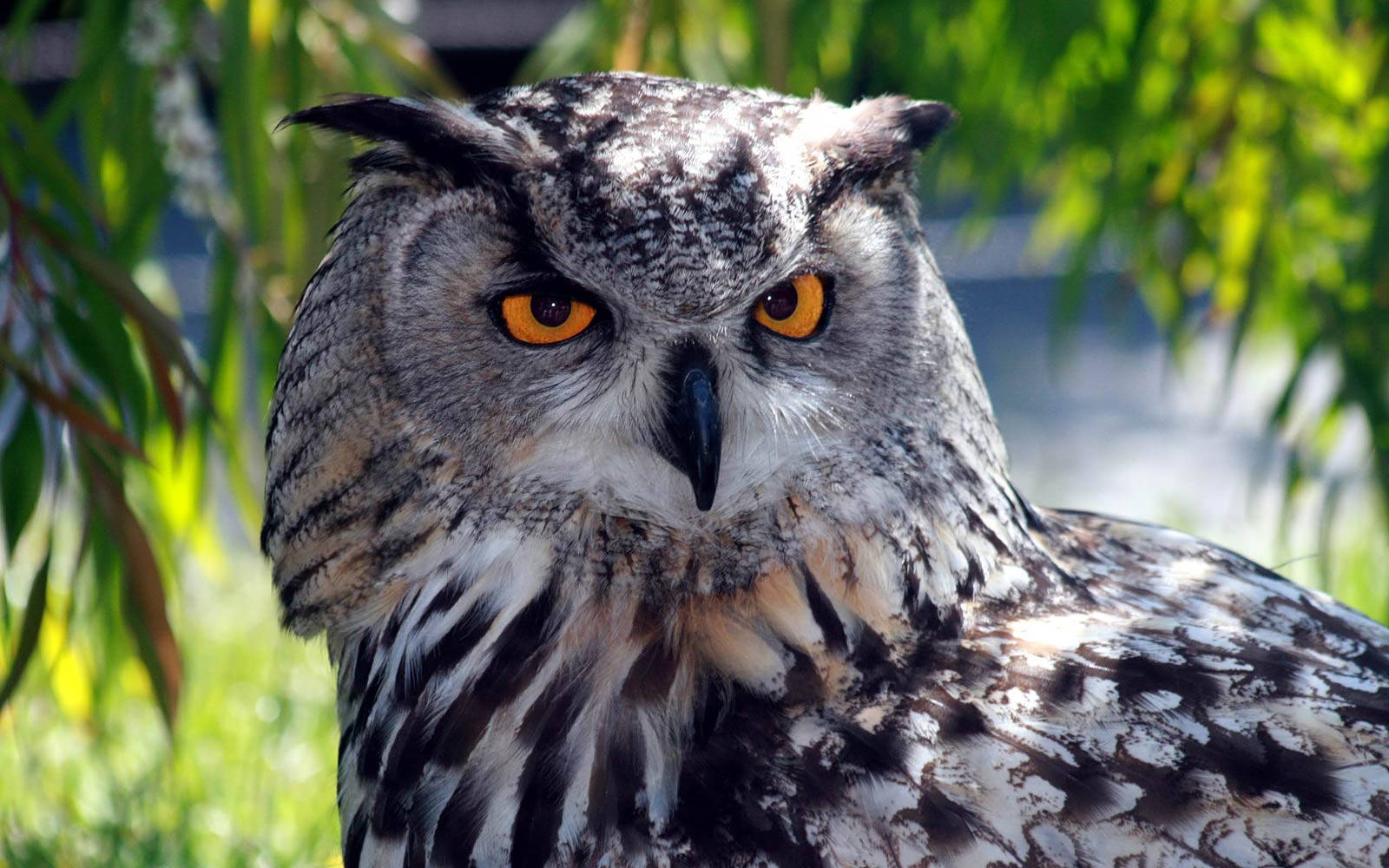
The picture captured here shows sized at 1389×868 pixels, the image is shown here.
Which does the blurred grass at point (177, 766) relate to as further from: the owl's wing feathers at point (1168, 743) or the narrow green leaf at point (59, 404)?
the owl's wing feathers at point (1168, 743)

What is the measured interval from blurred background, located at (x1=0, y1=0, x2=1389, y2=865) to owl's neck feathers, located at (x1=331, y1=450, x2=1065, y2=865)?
43 centimetres

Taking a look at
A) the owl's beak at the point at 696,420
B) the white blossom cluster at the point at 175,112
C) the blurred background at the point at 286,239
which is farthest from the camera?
the white blossom cluster at the point at 175,112

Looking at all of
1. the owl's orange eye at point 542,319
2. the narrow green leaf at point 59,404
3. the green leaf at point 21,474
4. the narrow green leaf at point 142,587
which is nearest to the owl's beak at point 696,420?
the owl's orange eye at point 542,319

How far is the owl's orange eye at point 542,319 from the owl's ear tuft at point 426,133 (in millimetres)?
123

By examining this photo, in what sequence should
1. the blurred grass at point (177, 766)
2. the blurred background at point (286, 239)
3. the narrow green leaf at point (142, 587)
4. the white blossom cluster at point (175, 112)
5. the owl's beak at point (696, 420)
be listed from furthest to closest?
1. the blurred grass at point (177, 766)
2. the white blossom cluster at point (175, 112)
3. the blurred background at point (286, 239)
4. the narrow green leaf at point (142, 587)
5. the owl's beak at point (696, 420)

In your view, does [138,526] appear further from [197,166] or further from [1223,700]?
[1223,700]

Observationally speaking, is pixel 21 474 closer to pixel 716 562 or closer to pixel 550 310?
pixel 550 310

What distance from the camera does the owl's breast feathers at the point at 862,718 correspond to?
4.10ft

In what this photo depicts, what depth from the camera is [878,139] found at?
1482mm

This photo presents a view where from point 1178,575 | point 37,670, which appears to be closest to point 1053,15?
point 1178,575

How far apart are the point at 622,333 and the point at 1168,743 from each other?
635 mm

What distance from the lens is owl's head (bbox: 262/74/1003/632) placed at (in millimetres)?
1337

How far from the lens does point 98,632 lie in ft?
8.38

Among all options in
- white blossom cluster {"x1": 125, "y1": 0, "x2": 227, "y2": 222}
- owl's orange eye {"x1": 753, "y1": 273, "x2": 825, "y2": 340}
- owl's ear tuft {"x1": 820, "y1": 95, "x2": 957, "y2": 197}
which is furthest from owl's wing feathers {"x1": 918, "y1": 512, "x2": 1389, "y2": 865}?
white blossom cluster {"x1": 125, "y1": 0, "x2": 227, "y2": 222}
